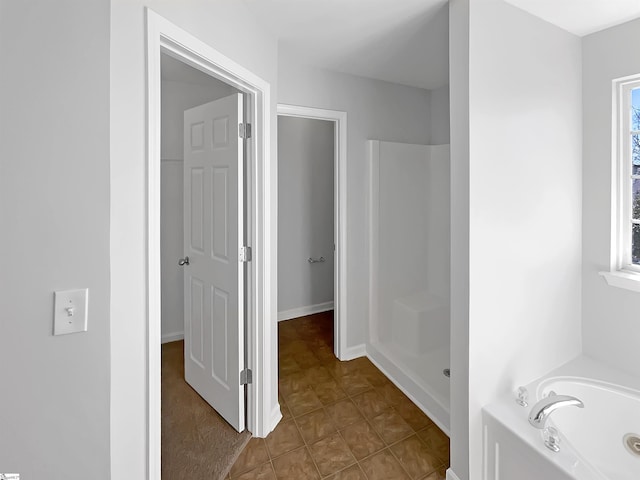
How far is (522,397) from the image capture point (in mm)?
1670

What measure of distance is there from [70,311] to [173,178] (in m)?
2.41

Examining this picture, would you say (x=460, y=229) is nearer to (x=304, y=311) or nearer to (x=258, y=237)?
(x=258, y=237)

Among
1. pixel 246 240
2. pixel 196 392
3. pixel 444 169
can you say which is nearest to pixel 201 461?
pixel 196 392

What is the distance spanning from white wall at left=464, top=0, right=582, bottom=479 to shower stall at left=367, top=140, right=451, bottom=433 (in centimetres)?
88

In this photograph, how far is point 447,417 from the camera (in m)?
2.04

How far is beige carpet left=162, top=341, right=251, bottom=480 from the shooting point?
68.6 inches

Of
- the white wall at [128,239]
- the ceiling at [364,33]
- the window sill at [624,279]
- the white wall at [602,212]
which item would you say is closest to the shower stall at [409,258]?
the ceiling at [364,33]

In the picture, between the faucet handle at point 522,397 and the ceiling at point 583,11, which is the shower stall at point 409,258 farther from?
the ceiling at point 583,11

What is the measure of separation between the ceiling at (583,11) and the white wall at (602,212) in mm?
106

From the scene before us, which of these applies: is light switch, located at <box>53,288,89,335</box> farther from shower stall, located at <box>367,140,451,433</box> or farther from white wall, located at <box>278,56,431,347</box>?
shower stall, located at <box>367,140,451,433</box>

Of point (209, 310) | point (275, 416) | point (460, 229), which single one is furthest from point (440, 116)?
point (275, 416)

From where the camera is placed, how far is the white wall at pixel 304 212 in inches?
147

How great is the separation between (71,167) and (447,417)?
2.26 metres

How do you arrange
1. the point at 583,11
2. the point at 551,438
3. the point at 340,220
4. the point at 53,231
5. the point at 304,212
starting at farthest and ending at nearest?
the point at 304,212, the point at 340,220, the point at 583,11, the point at 551,438, the point at 53,231
